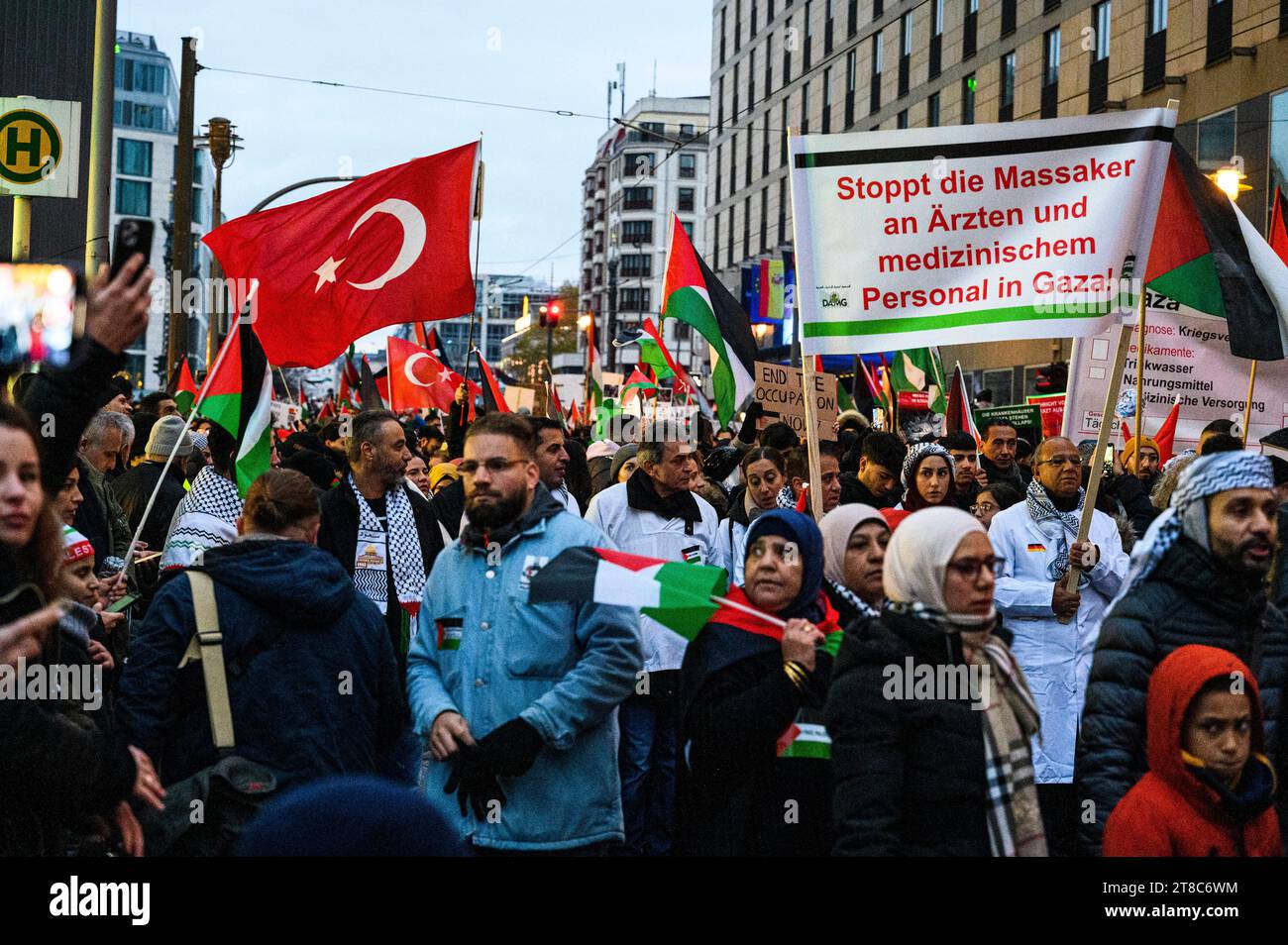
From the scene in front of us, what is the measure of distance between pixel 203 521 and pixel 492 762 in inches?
118

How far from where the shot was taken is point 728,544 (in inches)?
287

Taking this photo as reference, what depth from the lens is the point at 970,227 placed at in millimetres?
6410

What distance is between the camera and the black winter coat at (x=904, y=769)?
135 inches

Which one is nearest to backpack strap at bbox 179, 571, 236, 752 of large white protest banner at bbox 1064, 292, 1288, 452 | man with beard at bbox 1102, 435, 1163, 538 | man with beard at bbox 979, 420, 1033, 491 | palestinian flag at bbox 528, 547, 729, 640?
palestinian flag at bbox 528, 547, 729, 640

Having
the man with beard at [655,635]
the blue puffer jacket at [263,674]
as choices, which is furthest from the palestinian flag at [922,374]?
the blue puffer jacket at [263,674]

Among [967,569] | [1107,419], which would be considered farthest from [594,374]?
[967,569]

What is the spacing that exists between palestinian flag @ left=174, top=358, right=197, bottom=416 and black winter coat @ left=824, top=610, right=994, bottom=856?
10205 millimetres

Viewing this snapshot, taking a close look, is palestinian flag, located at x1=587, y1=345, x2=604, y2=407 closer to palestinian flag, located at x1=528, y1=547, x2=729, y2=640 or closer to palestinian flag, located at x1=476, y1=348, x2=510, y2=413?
palestinian flag, located at x1=476, y1=348, x2=510, y2=413

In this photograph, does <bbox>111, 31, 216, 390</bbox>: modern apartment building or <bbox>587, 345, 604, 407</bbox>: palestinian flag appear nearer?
<bbox>587, 345, 604, 407</bbox>: palestinian flag

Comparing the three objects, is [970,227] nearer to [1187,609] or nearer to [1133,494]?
[1187,609]

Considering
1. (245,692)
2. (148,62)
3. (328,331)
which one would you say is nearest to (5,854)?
(245,692)

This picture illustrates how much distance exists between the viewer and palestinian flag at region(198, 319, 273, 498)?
A: 24.5 ft

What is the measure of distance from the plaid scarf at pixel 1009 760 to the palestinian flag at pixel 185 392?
1021cm
